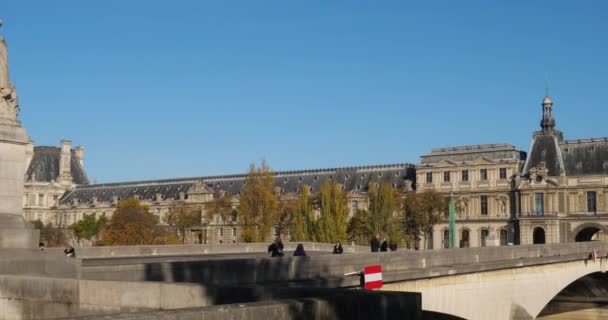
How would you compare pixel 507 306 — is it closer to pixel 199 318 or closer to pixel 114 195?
pixel 199 318

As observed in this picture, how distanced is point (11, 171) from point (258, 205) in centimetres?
7508

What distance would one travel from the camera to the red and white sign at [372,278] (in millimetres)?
21453

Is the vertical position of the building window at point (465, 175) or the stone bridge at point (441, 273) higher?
the building window at point (465, 175)

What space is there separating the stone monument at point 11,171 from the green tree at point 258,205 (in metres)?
71.8

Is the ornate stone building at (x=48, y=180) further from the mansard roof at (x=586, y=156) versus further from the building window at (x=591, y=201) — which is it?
the building window at (x=591, y=201)

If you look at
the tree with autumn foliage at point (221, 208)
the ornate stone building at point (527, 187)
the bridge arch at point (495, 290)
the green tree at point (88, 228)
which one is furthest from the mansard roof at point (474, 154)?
the bridge arch at point (495, 290)

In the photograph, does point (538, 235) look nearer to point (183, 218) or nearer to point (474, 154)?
point (474, 154)

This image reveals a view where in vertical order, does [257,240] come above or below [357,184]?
below

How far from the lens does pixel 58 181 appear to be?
150m

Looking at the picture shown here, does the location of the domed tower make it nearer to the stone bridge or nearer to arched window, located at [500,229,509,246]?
arched window, located at [500,229,509,246]

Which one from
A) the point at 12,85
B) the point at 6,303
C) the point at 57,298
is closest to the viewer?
the point at 57,298

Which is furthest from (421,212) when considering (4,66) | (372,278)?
(4,66)

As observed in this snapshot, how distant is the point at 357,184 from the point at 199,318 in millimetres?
109043

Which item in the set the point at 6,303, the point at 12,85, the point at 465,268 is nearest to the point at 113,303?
the point at 6,303
